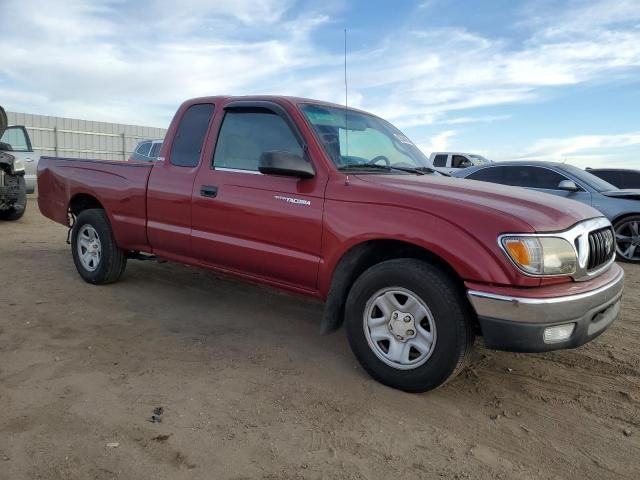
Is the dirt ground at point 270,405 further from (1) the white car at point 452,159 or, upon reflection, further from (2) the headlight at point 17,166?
(1) the white car at point 452,159

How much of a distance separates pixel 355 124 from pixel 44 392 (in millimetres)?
2859

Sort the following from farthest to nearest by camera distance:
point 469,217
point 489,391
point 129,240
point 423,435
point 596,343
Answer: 1. point 129,240
2. point 596,343
3. point 489,391
4. point 469,217
5. point 423,435

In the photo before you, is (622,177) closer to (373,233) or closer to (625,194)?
(625,194)

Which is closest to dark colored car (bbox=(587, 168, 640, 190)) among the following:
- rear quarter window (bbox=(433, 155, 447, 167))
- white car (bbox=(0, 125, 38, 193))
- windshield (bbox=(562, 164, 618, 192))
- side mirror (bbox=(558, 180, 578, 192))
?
windshield (bbox=(562, 164, 618, 192))

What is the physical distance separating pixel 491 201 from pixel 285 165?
4.29ft

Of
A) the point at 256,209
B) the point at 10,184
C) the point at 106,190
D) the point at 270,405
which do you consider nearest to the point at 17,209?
the point at 10,184

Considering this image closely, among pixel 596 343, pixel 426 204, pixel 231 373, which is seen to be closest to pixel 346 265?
pixel 426 204

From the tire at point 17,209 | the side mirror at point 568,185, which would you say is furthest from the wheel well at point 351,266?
the tire at point 17,209

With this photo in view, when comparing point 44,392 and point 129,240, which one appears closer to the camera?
point 44,392

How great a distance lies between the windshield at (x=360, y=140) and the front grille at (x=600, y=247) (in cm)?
147

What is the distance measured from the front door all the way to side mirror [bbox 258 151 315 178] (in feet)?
0.33

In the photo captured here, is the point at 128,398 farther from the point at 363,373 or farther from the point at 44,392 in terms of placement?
the point at 363,373

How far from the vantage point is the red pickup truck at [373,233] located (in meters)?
2.86

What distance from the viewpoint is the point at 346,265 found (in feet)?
11.4
